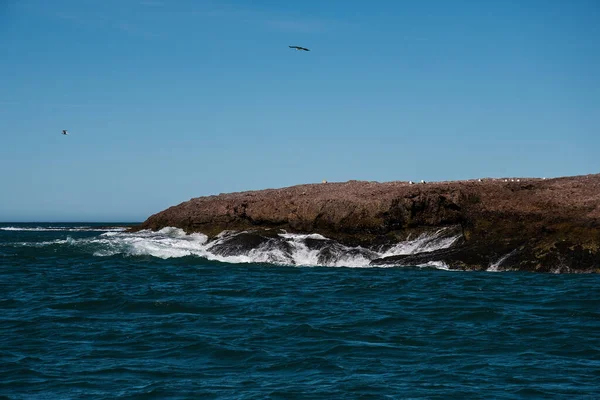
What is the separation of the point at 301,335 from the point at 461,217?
52.9 ft

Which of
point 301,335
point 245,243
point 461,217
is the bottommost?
point 301,335

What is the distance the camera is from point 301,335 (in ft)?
46.3

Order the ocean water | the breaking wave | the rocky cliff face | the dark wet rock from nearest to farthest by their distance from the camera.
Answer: the ocean water → the rocky cliff face → the breaking wave → the dark wet rock

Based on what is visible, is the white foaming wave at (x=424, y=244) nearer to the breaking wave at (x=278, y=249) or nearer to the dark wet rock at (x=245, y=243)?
the breaking wave at (x=278, y=249)

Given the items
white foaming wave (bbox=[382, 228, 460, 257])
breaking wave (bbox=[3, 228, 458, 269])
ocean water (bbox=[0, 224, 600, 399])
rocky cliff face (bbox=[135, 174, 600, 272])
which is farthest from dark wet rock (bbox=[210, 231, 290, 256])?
ocean water (bbox=[0, 224, 600, 399])

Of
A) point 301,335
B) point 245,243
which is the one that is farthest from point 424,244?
point 301,335

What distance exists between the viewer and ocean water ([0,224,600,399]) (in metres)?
10.6

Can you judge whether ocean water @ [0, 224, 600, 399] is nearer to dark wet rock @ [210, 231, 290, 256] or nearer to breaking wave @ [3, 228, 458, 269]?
breaking wave @ [3, 228, 458, 269]

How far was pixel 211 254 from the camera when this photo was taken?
3189cm

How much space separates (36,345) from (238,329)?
3.99m

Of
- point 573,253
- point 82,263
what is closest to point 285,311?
point 573,253

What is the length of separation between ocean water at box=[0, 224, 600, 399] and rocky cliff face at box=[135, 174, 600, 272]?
1.58 metres

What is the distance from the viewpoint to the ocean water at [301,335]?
10.6m

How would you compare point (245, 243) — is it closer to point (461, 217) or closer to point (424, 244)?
point (424, 244)
